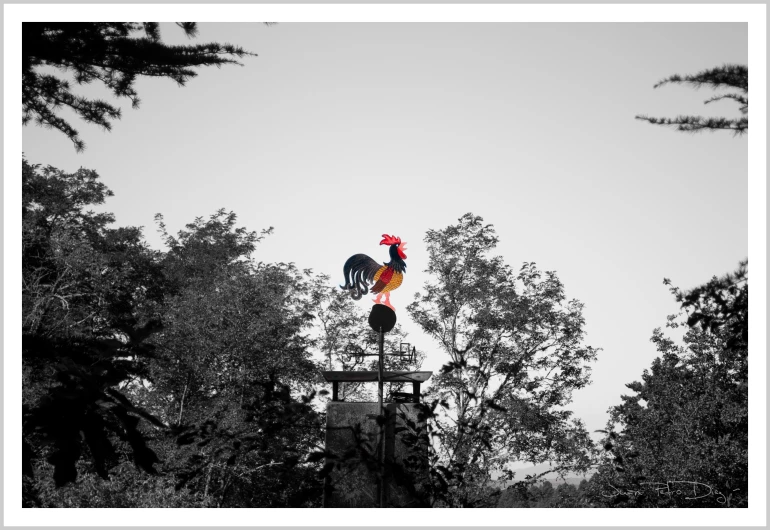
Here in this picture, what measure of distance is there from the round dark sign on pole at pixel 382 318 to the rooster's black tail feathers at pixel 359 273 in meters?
3.28

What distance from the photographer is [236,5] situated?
4.01 m

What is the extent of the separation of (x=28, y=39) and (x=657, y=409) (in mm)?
15879

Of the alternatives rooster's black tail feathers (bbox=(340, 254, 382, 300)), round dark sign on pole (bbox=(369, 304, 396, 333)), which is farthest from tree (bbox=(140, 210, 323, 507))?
round dark sign on pole (bbox=(369, 304, 396, 333))

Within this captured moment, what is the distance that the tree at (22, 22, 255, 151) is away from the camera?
269 cm

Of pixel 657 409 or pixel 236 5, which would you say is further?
pixel 657 409

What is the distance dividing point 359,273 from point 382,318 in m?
3.49

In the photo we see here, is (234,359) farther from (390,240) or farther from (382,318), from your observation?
(382,318)

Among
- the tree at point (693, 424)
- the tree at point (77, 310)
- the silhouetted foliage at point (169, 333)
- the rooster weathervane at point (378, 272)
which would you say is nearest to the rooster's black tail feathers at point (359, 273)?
the rooster weathervane at point (378, 272)

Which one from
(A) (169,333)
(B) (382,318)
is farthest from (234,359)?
(B) (382,318)

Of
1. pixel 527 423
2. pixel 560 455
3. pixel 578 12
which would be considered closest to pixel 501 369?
pixel 527 423

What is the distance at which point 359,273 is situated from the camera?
9.63m

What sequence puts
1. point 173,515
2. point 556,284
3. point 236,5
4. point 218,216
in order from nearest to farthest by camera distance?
point 173,515 < point 236,5 < point 556,284 < point 218,216

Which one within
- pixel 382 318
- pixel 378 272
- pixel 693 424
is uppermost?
pixel 378 272

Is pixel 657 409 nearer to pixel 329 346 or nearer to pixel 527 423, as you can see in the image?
pixel 527 423
